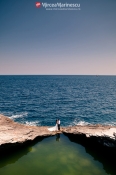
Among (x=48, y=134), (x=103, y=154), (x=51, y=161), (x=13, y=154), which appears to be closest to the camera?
(x=51, y=161)

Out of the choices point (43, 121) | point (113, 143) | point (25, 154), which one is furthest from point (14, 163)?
point (43, 121)

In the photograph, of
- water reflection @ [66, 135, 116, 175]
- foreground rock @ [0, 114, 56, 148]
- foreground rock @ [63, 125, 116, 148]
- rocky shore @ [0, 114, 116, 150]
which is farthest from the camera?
foreground rock @ [0, 114, 56, 148]

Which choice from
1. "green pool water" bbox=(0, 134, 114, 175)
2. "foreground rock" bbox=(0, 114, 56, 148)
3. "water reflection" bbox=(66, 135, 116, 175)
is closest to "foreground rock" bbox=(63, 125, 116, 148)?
"water reflection" bbox=(66, 135, 116, 175)

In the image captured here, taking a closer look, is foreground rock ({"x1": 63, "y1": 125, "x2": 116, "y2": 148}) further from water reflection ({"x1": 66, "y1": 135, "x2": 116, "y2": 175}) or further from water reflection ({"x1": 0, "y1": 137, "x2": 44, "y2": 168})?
water reflection ({"x1": 0, "y1": 137, "x2": 44, "y2": 168})

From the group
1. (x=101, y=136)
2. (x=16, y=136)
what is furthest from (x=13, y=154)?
(x=101, y=136)

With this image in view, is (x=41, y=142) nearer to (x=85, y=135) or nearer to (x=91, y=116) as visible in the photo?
(x=85, y=135)

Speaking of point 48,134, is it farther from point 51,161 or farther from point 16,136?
point 51,161

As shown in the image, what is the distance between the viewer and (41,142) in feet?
77.4

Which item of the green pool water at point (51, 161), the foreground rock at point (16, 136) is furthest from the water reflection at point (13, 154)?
the foreground rock at point (16, 136)

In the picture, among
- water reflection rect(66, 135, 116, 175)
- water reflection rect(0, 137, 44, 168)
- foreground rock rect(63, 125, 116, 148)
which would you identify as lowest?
water reflection rect(66, 135, 116, 175)

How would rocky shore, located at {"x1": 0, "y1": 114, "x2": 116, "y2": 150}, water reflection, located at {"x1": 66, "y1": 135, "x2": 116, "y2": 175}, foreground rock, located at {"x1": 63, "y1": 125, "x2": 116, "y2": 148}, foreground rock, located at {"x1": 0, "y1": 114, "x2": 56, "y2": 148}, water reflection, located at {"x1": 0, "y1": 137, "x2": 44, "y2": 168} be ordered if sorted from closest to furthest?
water reflection, located at {"x1": 66, "y1": 135, "x2": 116, "y2": 175}, water reflection, located at {"x1": 0, "y1": 137, "x2": 44, "y2": 168}, foreground rock, located at {"x1": 63, "y1": 125, "x2": 116, "y2": 148}, rocky shore, located at {"x1": 0, "y1": 114, "x2": 116, "y2": 150}, foreground rock, located at {"x1": 0, "y1": 114, "x2": 56, "y2": 148}

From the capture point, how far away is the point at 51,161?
1909cm

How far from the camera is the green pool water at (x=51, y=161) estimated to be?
56.6 ft

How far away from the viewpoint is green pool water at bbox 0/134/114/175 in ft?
56.6
